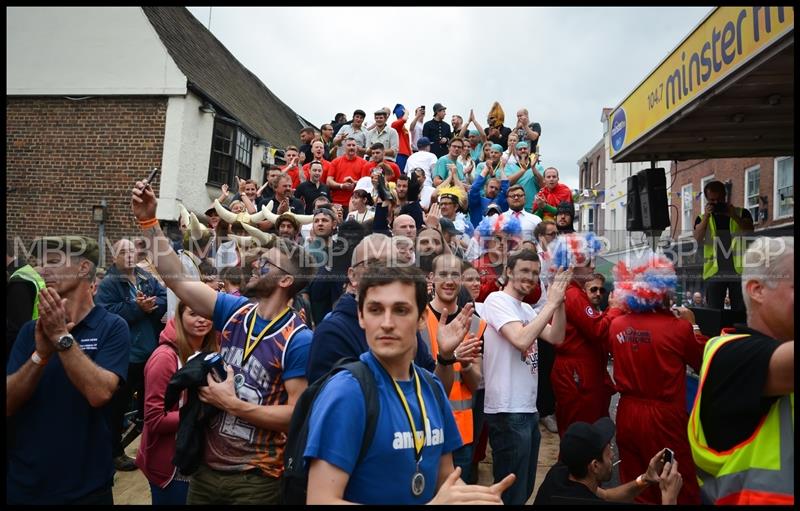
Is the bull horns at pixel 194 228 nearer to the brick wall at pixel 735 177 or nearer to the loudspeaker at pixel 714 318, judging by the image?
the loudspeaker at pixel 714 318

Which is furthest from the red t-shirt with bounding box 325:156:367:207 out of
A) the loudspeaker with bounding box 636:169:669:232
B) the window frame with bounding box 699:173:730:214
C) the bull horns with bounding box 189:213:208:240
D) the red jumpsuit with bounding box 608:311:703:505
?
the window frame with bounding box 699:173:730:214

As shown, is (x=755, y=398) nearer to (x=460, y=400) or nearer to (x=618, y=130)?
(x=460, y=400)

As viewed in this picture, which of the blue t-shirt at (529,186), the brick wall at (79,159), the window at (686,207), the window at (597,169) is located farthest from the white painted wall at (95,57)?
the window at (597,169)

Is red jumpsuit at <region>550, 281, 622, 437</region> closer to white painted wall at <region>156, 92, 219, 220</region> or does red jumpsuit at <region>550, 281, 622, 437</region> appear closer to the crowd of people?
the crowd of people

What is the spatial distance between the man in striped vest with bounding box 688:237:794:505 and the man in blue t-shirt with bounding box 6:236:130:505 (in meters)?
2.63

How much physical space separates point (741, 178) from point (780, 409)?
1823 cm

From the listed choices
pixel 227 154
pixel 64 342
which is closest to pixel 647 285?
pixel 64 342

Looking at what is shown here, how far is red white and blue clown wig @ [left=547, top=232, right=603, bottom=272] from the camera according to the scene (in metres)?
3.44

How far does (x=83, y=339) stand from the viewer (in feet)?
8.75

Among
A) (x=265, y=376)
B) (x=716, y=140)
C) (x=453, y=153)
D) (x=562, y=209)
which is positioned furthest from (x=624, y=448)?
(x=453, y=153)

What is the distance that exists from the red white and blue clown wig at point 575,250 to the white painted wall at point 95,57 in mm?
13319

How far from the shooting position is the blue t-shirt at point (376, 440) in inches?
66.3

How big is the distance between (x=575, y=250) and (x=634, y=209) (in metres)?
3.79

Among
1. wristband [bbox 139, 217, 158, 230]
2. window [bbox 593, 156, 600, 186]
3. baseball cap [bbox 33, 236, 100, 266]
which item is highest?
window [bbox 593, 156, 600, 186]
